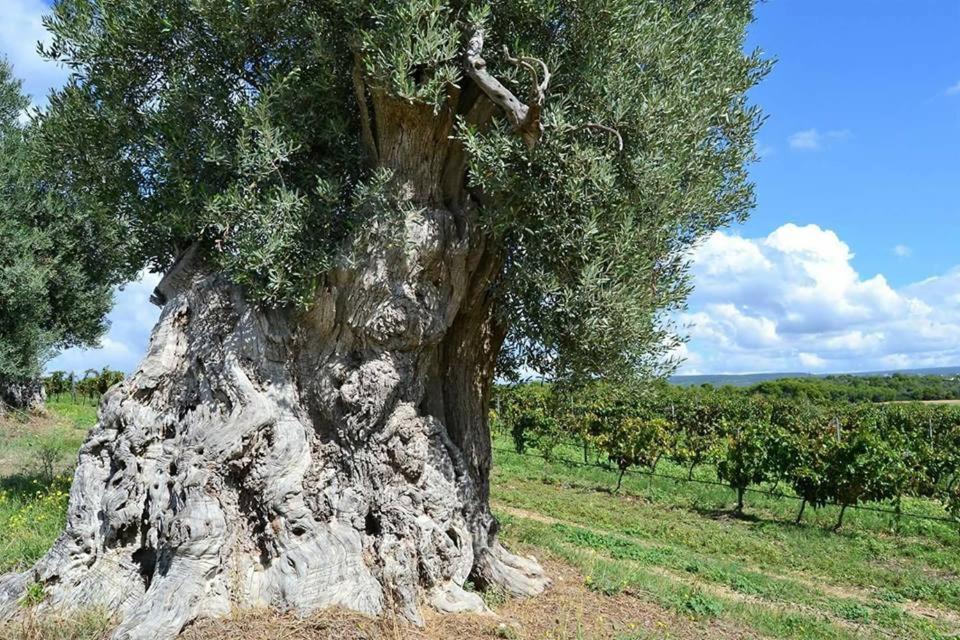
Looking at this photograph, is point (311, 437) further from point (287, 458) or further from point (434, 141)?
point (434, 141)

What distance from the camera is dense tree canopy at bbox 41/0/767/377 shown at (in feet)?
21.6

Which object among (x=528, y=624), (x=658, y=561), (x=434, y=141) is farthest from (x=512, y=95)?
(x=658, y=561)

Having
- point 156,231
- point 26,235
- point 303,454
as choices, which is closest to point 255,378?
point 303,454

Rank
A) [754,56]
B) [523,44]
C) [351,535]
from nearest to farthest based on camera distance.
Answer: [351,535], [523,44], [754,56]

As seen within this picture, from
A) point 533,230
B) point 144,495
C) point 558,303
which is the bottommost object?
point 144,495

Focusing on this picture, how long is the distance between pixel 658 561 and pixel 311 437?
772 centimetres

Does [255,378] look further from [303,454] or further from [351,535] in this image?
[351,535]

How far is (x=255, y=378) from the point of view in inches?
278

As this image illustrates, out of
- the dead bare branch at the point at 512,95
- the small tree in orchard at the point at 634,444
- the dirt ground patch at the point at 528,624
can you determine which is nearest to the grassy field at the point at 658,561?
the dirt ground patch at the point at 528,624

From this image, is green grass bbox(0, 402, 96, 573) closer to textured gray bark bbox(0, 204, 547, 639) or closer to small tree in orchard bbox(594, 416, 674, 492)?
textured gray bark bbox(0, 204, 547, 639)

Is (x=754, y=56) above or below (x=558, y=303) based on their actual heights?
above

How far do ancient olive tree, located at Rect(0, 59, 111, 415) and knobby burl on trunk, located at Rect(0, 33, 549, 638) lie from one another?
508 inches

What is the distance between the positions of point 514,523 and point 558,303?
A: 7.11m

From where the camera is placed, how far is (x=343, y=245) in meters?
6.84
